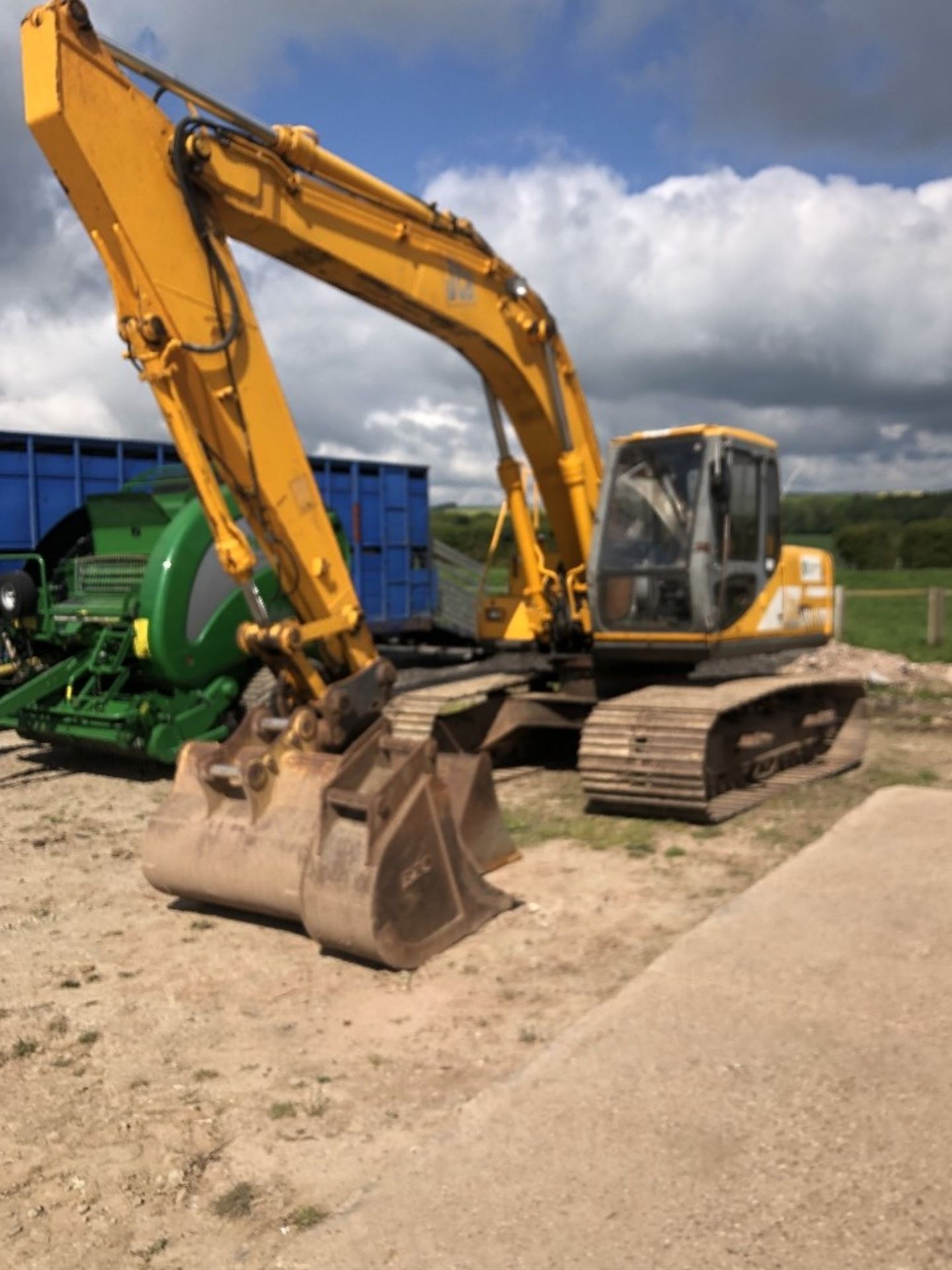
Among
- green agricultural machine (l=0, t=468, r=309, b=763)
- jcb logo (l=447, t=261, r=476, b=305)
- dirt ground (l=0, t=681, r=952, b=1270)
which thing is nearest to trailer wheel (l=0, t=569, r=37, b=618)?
green agricultural machine (l=0, t=468, r=309, b=763)

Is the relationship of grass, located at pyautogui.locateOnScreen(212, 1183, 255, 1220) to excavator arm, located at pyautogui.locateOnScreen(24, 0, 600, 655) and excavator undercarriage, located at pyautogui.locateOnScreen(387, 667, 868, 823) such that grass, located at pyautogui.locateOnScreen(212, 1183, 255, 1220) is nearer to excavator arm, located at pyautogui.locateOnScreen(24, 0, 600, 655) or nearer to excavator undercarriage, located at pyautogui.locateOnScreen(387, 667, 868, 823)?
excavator arm, located at pyautogui.locateOnScreen(24, 0, 600, 655)

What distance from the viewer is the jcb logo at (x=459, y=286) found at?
720cm

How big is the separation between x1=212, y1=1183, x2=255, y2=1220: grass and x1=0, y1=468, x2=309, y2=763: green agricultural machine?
535 cm

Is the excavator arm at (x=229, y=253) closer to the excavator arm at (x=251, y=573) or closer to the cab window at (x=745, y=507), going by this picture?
the excavator arm at (x=251, y=573)

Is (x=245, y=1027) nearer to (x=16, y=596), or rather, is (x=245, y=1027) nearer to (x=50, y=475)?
(x=16, y=596)

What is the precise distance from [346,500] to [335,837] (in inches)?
302

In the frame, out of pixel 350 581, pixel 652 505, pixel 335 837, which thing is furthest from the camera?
pixel 652 505

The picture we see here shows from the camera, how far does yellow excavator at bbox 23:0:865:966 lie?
5.09 m

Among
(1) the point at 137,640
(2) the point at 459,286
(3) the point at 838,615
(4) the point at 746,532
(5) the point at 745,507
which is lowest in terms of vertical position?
(3) the point at 838,615

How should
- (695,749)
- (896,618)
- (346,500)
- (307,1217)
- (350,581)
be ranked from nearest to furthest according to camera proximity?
(307,1217) < (350,581) < (695,749) < (346,500) < (896,618)

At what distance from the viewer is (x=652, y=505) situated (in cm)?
808

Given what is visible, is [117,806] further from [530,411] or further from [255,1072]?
[255,1072]

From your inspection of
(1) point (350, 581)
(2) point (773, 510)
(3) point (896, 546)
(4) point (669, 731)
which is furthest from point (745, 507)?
(3) point (896, 546)

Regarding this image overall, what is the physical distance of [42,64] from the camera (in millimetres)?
5113
